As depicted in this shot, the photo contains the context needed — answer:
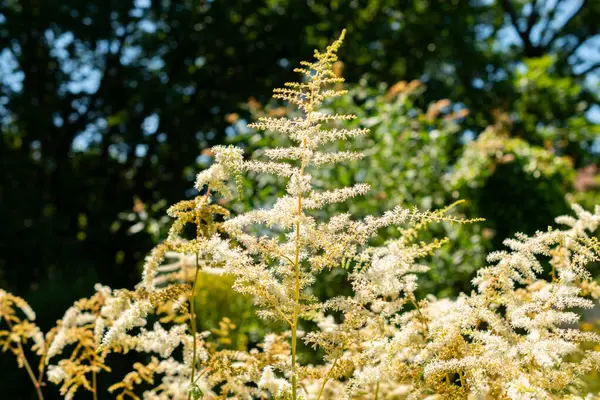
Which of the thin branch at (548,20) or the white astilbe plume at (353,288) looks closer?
the white astilbe plume at (353,288)

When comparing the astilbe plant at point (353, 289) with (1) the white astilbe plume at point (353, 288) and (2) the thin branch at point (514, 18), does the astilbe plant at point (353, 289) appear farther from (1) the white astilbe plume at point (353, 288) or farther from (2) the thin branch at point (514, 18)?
(2) the thin branch at point (514, 18)

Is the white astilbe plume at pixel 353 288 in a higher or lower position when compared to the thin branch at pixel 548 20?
lower

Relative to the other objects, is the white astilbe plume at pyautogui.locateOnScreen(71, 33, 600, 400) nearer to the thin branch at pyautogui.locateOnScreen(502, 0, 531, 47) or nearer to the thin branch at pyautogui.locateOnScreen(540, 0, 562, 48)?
the thin branch at pyautogui.locateOnScreen(502, 0, 531, 47)

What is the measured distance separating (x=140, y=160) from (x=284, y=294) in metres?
6.90

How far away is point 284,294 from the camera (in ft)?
5.20

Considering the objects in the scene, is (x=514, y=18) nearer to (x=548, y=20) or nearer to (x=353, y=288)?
(x=548, y=20)

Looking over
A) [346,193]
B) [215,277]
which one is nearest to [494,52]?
[215,277]

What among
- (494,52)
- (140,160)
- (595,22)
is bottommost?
(140,160)

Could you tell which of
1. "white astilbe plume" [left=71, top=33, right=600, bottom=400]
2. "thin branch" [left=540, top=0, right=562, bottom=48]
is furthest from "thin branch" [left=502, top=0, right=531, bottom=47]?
"white astilbe plume" [left=71, top=33, right=600, bottom=400]

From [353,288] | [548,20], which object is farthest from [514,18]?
[353,288]

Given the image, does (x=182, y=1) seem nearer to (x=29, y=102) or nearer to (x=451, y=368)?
(x=29, y=102)

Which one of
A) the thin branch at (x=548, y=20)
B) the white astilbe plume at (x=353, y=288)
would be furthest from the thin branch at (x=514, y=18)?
the white astilbe plume at (x=353, y=288)

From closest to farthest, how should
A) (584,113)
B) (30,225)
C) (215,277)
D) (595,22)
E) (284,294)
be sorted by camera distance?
1. (284,294)
2. (215,277)
3. (30,225)
4. (584,113)
5. (595,22)

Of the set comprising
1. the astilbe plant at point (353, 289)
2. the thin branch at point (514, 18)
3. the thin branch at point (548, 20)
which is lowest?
the astilbe plant at point (353, 289)
